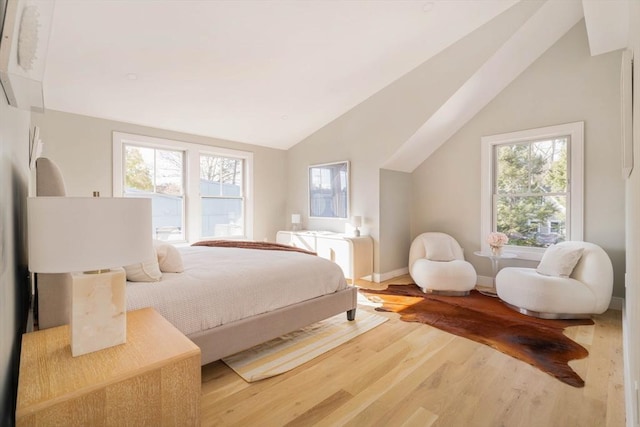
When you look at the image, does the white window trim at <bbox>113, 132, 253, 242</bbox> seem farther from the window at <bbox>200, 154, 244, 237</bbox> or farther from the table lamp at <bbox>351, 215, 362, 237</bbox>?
the table lamp at <bbox>351, 215, 362, 237</bbox>

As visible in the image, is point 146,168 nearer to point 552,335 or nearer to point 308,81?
point 308,81

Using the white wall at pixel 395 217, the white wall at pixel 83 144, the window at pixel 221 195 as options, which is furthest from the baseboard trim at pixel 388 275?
the white wall at pixel 83 144

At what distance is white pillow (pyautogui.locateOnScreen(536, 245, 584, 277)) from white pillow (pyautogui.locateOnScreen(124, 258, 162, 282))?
3.64 m

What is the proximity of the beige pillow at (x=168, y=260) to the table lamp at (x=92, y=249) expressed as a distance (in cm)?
96

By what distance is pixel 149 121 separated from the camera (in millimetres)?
4199

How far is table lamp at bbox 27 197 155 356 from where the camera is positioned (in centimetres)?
90

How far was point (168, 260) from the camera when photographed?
210 cm

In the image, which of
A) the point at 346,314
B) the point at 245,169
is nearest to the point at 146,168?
the point at 245,169

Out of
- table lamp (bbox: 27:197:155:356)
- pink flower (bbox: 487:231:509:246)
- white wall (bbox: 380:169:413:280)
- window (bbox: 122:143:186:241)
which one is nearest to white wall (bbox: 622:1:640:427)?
table lamp (bbox: 27:197:155:356)

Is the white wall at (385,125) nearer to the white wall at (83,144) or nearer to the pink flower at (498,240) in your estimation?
the pink flower at (498,240)

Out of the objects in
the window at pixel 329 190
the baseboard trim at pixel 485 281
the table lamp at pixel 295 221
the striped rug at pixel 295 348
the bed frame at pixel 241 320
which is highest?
the window at pixel 329 190

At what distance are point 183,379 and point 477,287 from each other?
4.17 metres

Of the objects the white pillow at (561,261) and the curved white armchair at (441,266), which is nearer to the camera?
the white pillow at (561,261)

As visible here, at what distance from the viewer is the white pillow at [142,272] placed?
184 centimetres
